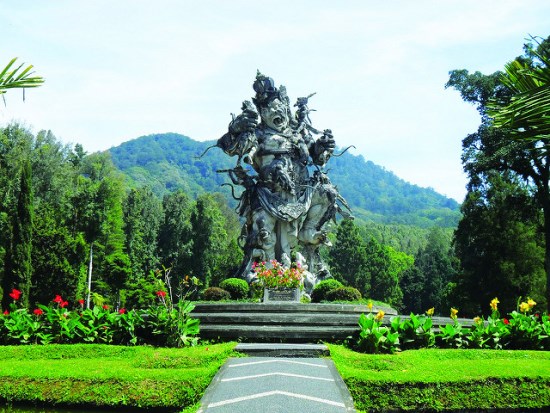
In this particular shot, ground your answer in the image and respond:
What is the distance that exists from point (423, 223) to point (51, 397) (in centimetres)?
14438

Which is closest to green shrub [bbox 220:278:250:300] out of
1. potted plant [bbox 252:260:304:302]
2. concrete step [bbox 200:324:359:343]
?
potted plant [bbox 252:260:304:302]

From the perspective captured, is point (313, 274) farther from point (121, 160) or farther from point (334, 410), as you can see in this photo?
point (121, 160)

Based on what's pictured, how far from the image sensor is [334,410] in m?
5.48

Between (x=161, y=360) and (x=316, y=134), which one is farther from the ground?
(x=316, y=134)

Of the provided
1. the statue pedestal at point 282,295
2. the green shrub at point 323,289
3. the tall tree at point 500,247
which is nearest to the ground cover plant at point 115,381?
the statue pedestal at point 282,295

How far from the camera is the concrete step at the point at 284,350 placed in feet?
29.1

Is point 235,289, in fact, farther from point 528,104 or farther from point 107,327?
point 528,104

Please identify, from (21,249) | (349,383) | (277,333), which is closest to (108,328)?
(277,333)

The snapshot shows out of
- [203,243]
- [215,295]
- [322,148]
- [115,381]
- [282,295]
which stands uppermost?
[322,148]

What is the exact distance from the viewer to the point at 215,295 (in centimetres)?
1641

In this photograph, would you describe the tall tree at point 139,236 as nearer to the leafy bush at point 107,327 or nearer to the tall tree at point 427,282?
the tall tree at point 427,282

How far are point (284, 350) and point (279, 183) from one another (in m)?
10.7

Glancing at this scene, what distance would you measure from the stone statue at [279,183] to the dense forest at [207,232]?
176 centimetres

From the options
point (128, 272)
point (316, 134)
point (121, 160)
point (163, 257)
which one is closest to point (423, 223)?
point (121, 160)
